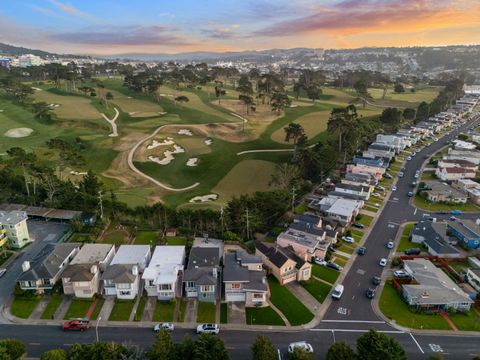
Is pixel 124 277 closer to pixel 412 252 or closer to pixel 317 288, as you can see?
pixel 317 288

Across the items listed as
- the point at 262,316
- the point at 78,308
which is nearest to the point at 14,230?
the point at 78,308

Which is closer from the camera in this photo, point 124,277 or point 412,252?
point 124,277

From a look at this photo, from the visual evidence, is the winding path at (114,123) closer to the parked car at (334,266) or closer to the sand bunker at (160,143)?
the sand bunker at (160,143)

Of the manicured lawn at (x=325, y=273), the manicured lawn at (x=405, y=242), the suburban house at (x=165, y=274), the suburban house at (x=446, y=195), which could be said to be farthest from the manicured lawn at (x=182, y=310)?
the suburban house at (x=446, y=195)

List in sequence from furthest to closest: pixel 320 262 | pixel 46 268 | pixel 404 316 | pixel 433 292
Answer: pixel 320 262 → pixel 46 268 → pixel 433 292 → pixel 404 316

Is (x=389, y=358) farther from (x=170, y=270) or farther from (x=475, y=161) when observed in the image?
(x=475, y=161)
